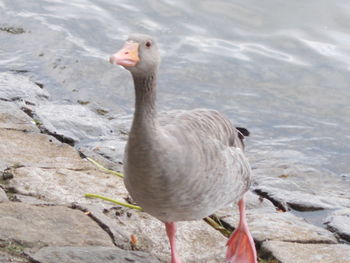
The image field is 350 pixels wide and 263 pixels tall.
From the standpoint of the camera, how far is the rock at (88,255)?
4227 millimetres

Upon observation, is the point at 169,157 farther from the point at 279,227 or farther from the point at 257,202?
the point at 257,202

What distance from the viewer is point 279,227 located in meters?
5.68

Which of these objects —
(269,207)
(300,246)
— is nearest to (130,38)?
(300,246)

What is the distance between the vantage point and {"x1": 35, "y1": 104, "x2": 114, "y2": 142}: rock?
23.9 ft

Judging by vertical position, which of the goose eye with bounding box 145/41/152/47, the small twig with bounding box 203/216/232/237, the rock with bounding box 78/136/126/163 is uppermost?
the goose eye with bounding box 145/41/152/47

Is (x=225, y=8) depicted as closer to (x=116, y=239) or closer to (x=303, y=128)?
(x=303, y=128)

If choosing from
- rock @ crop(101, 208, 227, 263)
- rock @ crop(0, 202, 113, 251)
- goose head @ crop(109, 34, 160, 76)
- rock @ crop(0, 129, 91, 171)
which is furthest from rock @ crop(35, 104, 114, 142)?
goose head @ crop(109, 34, 160, 76)

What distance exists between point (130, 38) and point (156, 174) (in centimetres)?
79

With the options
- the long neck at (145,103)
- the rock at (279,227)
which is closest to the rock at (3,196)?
the long neck at (145,103)

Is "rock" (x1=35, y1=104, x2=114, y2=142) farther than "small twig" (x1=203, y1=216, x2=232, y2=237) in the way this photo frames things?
Yes

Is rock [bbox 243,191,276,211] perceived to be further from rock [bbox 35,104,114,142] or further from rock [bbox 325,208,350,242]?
rock [bbox 35,104,114,142]

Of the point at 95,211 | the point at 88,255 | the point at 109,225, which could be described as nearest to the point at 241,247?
the point at 109,225

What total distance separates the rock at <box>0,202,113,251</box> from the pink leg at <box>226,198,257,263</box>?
3.04ft

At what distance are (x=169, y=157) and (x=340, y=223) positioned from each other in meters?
2.73
